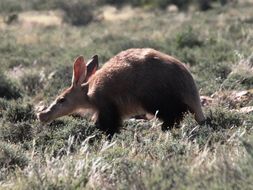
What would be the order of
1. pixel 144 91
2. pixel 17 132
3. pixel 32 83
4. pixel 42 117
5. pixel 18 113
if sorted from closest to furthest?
1. pixel 144 91
2. pixel 17 132
3. pixel 42 117
4. pixel 18 113
5. pixel 32 83

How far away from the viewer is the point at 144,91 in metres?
8.59

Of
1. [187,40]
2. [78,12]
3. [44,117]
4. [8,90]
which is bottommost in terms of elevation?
[78,12]

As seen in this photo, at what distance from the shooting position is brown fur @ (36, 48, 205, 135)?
8555 mm

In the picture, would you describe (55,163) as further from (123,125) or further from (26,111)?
(26,111)

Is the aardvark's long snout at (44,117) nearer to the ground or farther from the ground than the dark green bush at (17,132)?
farther from the ground

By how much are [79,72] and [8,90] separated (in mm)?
4428

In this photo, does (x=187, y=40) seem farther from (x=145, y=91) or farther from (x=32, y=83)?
(x=145, y=91)

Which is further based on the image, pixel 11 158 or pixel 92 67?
pixel 92 67

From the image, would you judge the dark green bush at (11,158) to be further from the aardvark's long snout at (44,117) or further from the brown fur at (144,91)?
the aardvark's long snout at (44,117)

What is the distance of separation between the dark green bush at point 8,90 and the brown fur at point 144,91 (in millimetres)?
4654

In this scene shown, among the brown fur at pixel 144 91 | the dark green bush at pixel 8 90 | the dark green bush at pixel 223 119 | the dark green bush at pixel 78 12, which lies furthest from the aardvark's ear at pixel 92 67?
the dark green bush at pixel 78 12

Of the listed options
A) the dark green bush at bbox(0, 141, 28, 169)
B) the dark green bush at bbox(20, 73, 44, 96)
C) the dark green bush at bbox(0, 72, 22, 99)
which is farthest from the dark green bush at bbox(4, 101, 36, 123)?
the dark green bush at bbox(20, 73, 44, 96)

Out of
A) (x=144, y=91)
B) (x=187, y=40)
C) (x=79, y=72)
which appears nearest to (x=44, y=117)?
(x=79, y=72)

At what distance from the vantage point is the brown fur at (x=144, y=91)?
8.55 meters
